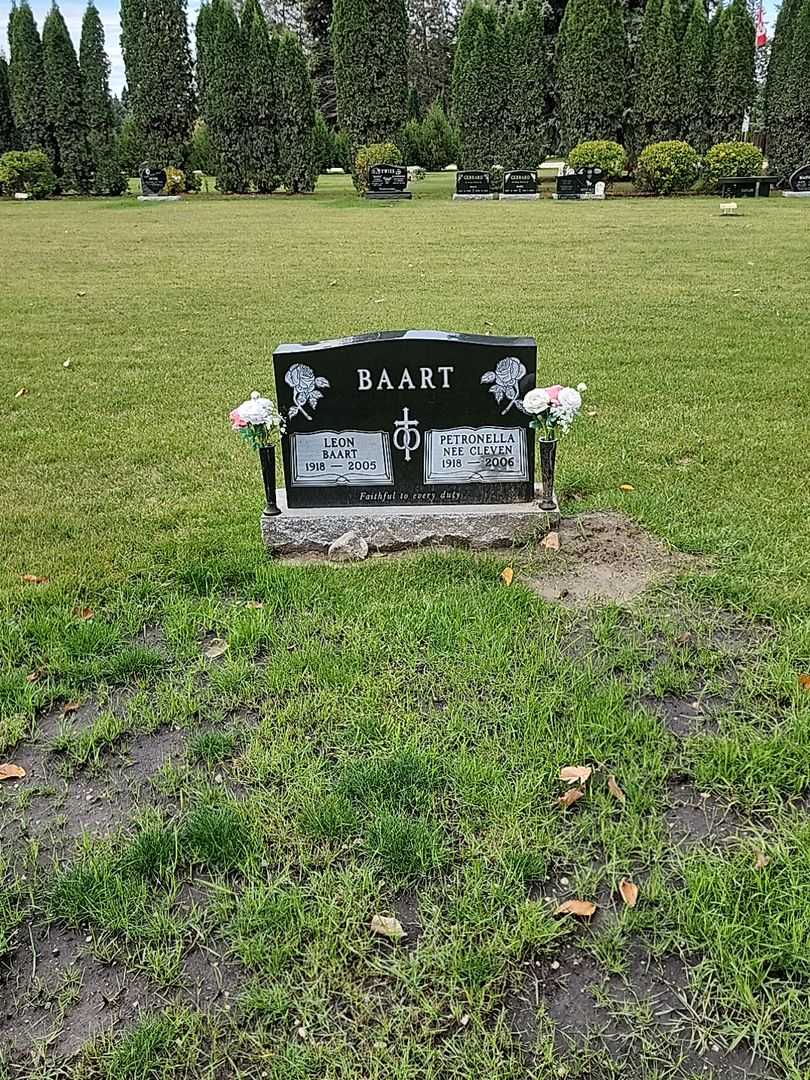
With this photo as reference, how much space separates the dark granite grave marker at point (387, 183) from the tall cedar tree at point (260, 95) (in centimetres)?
510

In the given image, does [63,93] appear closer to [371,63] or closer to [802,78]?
[371,63]

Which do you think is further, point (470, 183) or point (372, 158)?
point (372, 158)

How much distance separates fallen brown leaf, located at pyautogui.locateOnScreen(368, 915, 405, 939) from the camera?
206 centimetres

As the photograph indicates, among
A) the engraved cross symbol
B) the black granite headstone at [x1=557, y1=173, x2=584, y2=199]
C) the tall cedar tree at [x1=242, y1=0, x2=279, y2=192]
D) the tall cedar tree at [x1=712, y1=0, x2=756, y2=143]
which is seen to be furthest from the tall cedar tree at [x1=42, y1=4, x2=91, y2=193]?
the engraved cross symbol

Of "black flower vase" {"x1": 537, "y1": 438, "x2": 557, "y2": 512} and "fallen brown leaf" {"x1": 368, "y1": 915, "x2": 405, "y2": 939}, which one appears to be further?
"black flower vase" {"x1": 537, "y1": 438, "x2": 557, "y2": 512}

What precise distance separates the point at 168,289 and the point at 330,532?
821cm

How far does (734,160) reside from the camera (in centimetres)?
2367

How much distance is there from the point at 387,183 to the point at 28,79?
519 inches

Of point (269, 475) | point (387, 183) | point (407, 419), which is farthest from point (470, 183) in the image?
point (269, 475)

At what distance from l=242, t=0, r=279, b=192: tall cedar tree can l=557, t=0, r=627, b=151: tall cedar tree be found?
9272 millimetres

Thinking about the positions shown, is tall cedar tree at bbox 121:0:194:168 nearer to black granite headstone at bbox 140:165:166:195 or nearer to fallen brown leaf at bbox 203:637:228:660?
black granite headstone at bbox 140:165:166:195

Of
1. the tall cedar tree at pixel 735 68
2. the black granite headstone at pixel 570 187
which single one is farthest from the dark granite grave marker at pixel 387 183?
the tall cedar tree at pixel 735 68

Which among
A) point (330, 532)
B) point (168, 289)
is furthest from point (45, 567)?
point (168, 289)

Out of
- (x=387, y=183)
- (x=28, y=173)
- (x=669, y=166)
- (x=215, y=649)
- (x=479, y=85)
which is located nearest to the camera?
(x=215, y=649)
